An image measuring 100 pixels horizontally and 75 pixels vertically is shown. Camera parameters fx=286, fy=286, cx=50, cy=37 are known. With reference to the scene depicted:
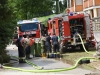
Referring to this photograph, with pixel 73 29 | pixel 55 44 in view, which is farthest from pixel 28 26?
pixel 55 44

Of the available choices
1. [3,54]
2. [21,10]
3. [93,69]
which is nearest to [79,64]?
[93,69]

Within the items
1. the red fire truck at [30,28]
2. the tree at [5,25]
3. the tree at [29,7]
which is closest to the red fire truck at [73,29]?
the tree at [5,25]

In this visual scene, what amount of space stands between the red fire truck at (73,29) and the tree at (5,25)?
15.0 feet

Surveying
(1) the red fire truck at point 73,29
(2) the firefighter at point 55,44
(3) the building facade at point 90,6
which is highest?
(3) the building facade at point 90,6

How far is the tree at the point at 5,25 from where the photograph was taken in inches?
638

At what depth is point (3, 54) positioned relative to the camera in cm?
1686

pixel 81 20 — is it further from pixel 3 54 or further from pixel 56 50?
pixel 3 54

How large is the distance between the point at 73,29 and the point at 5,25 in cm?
641

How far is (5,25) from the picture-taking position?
17.6m

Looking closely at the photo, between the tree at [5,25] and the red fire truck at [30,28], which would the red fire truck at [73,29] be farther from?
→ the red fire truck at [30,28]

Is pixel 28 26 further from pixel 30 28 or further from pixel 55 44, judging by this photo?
pixel 55 44

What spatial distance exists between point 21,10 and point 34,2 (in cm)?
268

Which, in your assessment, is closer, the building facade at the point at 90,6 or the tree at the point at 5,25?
the tree at the point at 5,25

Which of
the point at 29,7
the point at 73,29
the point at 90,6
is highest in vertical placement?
the point at 29,7
